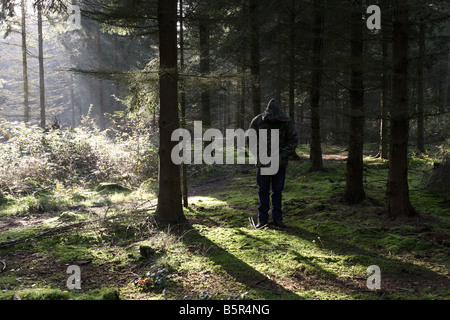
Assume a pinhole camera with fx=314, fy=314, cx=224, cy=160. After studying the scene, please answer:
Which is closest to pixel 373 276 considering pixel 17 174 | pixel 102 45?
pixel 17 174

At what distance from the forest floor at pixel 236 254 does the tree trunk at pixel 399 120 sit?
427mm

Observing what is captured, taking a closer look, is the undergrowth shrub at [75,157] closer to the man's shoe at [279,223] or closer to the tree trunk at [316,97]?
the tree trunk at [316,97]

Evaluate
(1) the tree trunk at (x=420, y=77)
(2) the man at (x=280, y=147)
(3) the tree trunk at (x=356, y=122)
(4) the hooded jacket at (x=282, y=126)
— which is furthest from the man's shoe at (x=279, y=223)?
(1) the tree trunk at (x=420, y=77)

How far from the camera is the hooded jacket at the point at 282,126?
5641 millimetres

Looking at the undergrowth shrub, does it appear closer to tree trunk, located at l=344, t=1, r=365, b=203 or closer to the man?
the man

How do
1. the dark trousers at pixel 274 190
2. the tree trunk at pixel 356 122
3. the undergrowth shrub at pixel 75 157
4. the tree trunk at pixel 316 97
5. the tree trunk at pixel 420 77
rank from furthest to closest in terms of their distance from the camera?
the undergrowth shrub at pixel 75 157 → the tree trunk at pixel 316 97 → the tree trunk at pixel 356 122 → the dark trousers at pixel 274 190 → the tree trunk at pixel 420 77

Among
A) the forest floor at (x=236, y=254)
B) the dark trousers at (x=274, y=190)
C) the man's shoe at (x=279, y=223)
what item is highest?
the dark trousers at (x=274, y=190)

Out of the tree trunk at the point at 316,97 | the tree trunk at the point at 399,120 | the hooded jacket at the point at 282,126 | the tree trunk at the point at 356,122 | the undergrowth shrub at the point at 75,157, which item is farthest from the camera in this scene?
the undergrowth shrub at the point at 75,157

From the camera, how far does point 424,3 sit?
5.07 metres

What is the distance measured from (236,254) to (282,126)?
244cm

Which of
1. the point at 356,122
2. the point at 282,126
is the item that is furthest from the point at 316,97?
the point at 282,126

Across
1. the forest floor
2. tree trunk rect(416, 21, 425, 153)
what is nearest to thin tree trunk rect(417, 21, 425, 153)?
tree trunk rect(416, 21, 425, 153)
